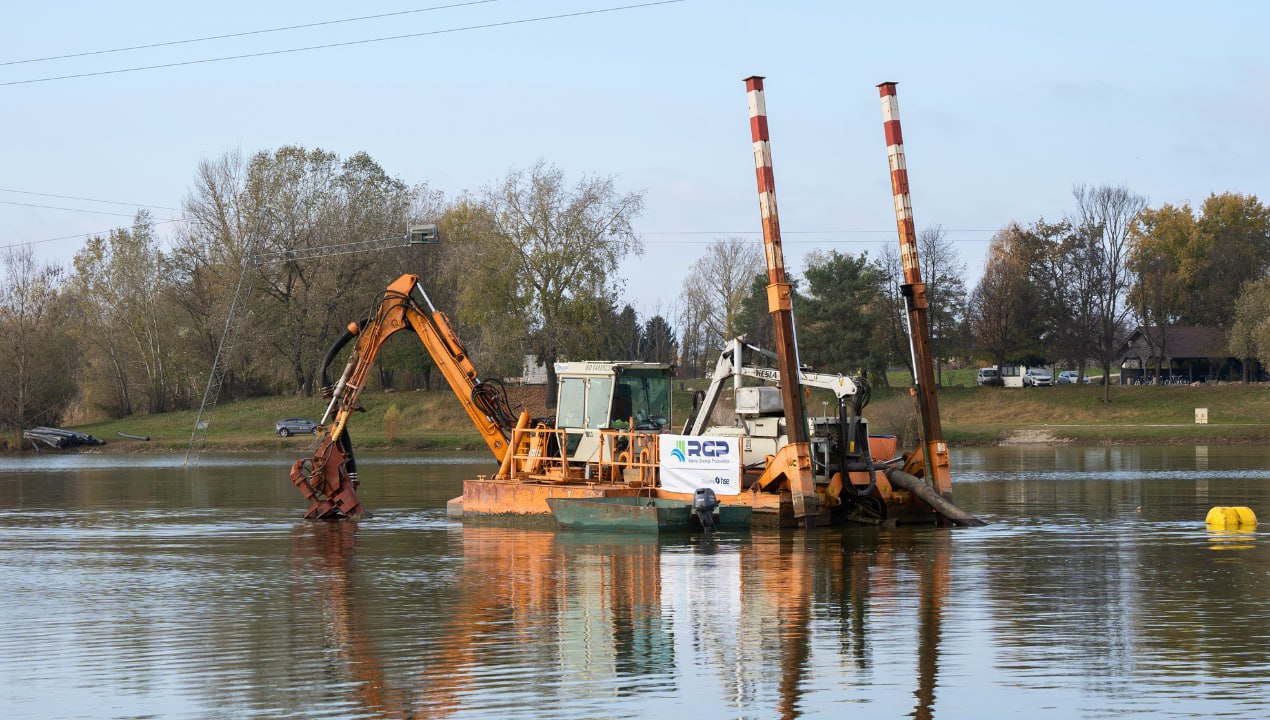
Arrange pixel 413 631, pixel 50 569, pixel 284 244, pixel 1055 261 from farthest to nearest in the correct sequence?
pixel 1055 261 < pixel 284 244 < pixel 50 569 < pixel 413 631

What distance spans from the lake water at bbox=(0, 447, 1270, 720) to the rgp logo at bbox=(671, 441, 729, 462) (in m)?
1.63

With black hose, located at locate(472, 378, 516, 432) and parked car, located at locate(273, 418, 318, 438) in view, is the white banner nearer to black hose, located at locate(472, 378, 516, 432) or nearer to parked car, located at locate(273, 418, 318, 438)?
black hose, located at locate(472, 378, 516, 432)

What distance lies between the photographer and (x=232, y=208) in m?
93.4

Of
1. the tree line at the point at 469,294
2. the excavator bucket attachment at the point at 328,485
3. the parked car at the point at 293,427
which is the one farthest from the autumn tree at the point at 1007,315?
the excavator bucket attachment at the point at 328,485

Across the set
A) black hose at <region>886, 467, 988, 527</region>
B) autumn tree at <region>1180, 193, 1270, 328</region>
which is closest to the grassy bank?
autumn tree at <region>1180, 193, 1270, 328</region>

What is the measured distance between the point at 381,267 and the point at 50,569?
70.7m

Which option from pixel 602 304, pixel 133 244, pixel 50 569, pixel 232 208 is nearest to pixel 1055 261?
pixel 602 304

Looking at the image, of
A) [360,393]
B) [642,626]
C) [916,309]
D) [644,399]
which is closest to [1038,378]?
[916,309]

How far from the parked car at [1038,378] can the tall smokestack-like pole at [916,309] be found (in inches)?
2939

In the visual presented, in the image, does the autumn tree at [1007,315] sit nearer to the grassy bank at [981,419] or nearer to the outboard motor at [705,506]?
the grassy bank at [981,419]

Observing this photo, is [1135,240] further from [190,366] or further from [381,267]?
[190,366]

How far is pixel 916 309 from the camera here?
29.5m

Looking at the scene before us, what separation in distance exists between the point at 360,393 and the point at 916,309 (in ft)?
39.7

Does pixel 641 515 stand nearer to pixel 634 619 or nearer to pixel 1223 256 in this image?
pixel 634 619
